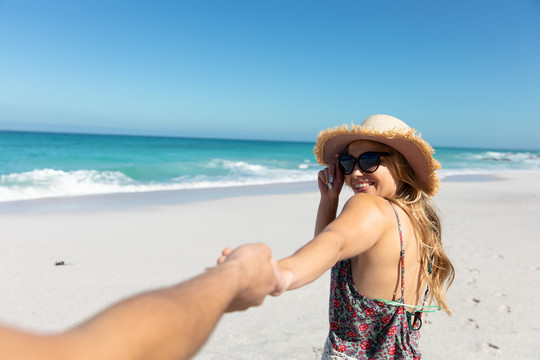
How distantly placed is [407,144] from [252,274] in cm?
123

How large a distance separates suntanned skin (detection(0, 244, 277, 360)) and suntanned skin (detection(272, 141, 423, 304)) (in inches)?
9.0

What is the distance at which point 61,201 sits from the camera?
10.3 metres

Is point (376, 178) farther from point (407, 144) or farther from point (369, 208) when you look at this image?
point (369, 208)

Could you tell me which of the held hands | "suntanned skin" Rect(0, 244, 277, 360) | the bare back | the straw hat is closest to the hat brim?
the straw hat

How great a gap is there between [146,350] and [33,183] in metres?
15.6

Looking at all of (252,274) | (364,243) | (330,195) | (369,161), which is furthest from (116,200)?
(252,274)

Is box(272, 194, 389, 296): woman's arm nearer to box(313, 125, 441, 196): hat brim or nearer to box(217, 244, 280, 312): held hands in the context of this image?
box(217, 244, 280, 312): held hands

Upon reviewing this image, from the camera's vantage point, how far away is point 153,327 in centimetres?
61

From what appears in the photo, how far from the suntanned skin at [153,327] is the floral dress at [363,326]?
96cm

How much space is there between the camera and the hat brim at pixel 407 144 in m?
1.77

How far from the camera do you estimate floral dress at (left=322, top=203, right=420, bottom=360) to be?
5.56 ft

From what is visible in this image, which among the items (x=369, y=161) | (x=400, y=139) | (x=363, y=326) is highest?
(x=400, y=139)

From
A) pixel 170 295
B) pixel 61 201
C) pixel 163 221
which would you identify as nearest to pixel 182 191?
pixel 61 201

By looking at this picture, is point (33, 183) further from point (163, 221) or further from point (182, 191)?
point (163, 221)
